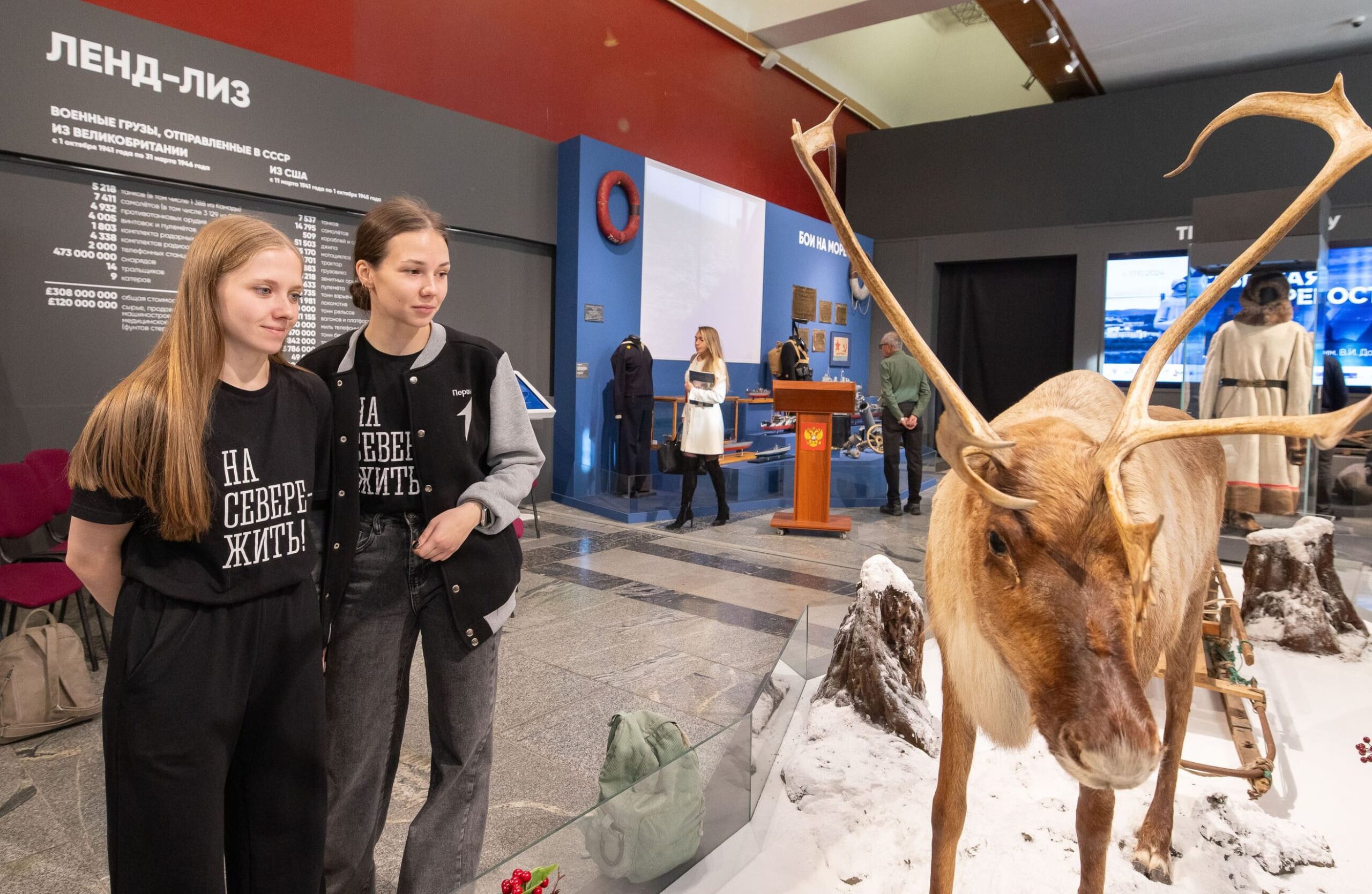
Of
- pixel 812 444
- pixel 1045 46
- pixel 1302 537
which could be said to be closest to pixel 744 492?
pixel 812 444

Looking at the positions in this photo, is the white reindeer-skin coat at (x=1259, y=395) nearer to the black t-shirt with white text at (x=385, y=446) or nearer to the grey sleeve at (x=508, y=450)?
the grey sleeve at (x=508, y=450)

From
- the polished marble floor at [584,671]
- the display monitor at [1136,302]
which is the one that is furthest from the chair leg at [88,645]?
the display monitor at [1136,302]

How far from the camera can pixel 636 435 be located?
757 cm

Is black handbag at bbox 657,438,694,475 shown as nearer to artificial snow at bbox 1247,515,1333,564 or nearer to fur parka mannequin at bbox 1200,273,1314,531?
fur parka mannequin at bbox 1200,273,1314,531

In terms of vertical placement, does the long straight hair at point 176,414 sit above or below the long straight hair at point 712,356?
below

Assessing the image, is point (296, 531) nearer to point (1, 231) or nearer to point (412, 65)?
point (1, 231)

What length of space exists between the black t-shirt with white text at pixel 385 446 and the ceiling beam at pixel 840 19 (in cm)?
921

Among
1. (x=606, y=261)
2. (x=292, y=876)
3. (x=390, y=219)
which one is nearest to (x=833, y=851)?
(x=292, y=876)

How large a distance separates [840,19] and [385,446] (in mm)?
9781

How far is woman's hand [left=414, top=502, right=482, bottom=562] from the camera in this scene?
145 cm

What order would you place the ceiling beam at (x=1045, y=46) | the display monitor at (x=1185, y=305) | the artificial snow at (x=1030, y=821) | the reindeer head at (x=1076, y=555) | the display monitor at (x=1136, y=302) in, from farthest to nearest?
the display monitor at (x=1136, y=302) → the ceiling beam at (x=1045, y=46) → the display monitor at (x=1185, y=305) → the artificial snow at (x=1030, y=821) → the reindeer head at (x=1076, y=555)

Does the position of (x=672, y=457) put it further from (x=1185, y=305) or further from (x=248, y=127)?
(x=1185, y=305)

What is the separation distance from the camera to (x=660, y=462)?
6836 mm

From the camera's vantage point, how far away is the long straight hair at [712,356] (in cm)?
Result: 614
